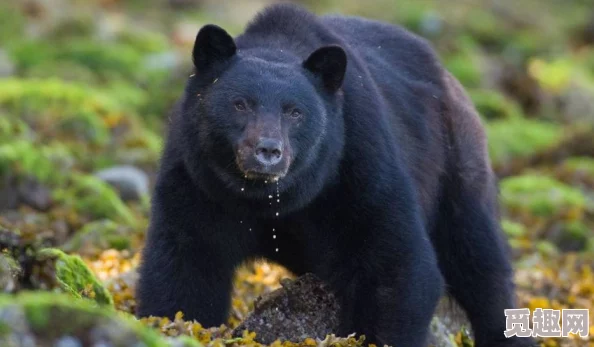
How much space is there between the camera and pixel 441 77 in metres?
8.71

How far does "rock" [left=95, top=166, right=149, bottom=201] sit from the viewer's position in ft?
45.4

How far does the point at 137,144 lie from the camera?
16.3m

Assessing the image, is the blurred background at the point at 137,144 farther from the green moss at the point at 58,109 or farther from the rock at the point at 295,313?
the rock at the point at 295,313

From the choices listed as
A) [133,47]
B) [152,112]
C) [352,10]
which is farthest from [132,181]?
[352,10]

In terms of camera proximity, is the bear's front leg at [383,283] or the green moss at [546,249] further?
the green moss at [546,249]

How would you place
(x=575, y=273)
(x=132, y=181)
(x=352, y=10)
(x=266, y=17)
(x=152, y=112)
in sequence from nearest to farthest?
(x=266, y=17)
(x=575, y=273)
(x=132, y=181)
(x=152, y=112)
(x=352, y=10)

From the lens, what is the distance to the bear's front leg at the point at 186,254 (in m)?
7.00

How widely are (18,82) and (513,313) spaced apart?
1089 cm

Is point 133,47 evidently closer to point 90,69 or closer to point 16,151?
point 90,69

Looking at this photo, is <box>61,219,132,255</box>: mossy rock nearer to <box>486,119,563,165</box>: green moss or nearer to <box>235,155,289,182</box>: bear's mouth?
<box>235,155,289,182</box>: bear's mouth

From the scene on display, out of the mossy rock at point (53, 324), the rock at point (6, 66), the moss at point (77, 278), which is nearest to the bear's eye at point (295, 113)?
the moss at point (77, 278)

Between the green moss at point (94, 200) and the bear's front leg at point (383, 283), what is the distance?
5726 mm

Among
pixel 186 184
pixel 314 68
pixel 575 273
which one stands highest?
pixel 314 68

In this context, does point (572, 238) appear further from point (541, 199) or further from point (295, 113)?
point (295, 113)
